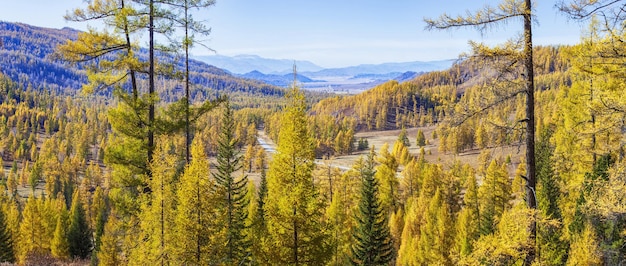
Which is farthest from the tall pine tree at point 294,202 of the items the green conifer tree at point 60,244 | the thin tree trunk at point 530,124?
the green conifer tree at point 60,244

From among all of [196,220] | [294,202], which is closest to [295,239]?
[294,202]

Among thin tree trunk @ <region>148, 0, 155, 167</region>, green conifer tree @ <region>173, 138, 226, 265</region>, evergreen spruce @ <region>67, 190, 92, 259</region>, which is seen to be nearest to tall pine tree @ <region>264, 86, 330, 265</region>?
green conifer tree @ <region>173, 138, 226, 265</region>

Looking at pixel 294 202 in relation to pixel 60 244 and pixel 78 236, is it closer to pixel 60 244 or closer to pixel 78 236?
pixel 60 244

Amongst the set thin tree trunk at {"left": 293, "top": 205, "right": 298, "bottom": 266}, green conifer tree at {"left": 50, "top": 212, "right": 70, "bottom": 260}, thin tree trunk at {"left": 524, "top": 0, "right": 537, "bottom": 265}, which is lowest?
green conifer tree at {"left": 50, "top": 212, "right": 70, "bottom": 260}

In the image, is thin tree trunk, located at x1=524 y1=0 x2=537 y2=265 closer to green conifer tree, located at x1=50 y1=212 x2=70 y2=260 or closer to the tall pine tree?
the tall pine tree

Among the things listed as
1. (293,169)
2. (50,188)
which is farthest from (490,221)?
(50,188)

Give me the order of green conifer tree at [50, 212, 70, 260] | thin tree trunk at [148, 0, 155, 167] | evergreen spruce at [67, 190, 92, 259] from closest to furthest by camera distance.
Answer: thin tree trunk at [148, 0, 155, 167] → green conifer tree at [50, 212, 70, 260] → evergreen spruce at [67, 190, 92, 259]

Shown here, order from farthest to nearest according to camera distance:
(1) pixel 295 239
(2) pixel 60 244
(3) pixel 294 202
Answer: (2) pixel 60 244 → (1) pixel 295 239 → (3) pixel 294 202

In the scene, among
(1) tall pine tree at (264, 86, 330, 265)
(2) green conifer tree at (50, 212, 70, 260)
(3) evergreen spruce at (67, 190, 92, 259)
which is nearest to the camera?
(1) tall pine tree at (264, 86, 330, 265)

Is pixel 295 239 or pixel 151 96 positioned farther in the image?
pixel 295 239

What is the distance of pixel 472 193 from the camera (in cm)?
4597

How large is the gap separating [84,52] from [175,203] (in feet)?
19.0

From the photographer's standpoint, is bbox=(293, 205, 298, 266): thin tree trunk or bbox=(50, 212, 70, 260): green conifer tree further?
bbox=(50, 212, 70, 260): green conifer tree

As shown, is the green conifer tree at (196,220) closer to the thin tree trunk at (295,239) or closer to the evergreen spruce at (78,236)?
the thin tree trunk at (295,239)
